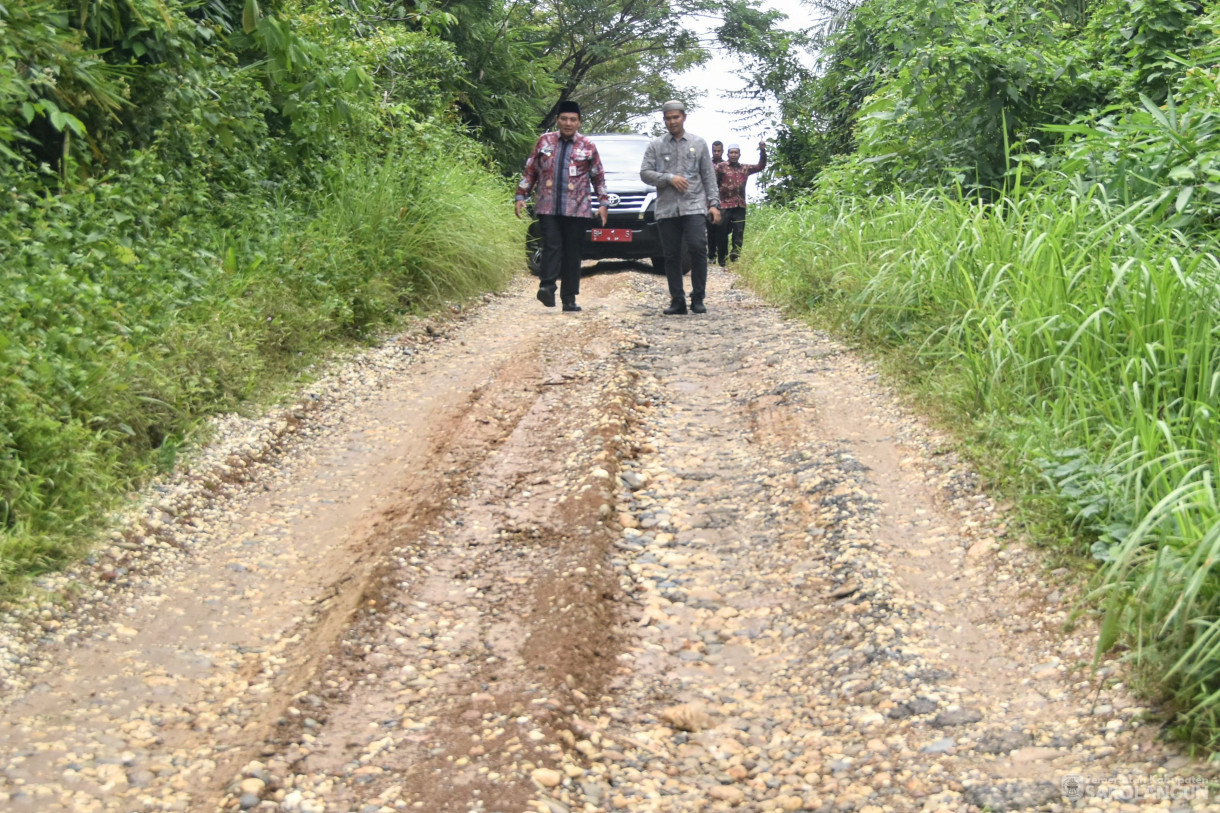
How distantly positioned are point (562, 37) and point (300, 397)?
19.9 meters

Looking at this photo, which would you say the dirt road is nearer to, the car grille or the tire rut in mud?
the tire rut in mud

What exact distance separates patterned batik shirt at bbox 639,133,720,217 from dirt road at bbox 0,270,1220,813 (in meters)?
3.85

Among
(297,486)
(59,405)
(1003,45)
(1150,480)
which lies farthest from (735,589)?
(1003,45)

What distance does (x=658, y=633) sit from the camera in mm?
3646

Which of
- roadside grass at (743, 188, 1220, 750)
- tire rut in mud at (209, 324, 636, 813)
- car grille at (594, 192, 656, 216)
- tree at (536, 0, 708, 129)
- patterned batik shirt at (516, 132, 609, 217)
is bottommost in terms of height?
tire rut in mud at (209, 324, 636, 813)

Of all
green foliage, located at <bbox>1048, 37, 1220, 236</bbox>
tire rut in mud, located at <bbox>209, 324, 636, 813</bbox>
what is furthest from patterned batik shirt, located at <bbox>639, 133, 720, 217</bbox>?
tire rut in mud, located at <bbox>209, 324, 636, 813</bbox>

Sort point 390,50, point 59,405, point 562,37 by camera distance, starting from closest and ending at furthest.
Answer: point 59,405
point 390,50
point 562,37

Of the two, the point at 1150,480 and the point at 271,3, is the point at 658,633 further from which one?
the point at 271,3

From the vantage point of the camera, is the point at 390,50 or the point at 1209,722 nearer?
the point at 1209,722

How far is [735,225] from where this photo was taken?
14469 millimetres

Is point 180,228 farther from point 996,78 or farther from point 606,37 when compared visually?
point 606,37

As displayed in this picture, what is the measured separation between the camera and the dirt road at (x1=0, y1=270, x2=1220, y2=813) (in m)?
2.77

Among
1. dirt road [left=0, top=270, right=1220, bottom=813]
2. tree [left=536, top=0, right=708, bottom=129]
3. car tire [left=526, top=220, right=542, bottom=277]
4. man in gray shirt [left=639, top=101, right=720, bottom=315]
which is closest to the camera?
dirt road [left=0, top=270, right=1220, bottom=813]

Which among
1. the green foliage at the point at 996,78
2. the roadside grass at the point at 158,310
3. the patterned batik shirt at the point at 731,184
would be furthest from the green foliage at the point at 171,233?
the patterned batik shirt at the point at 731,184
